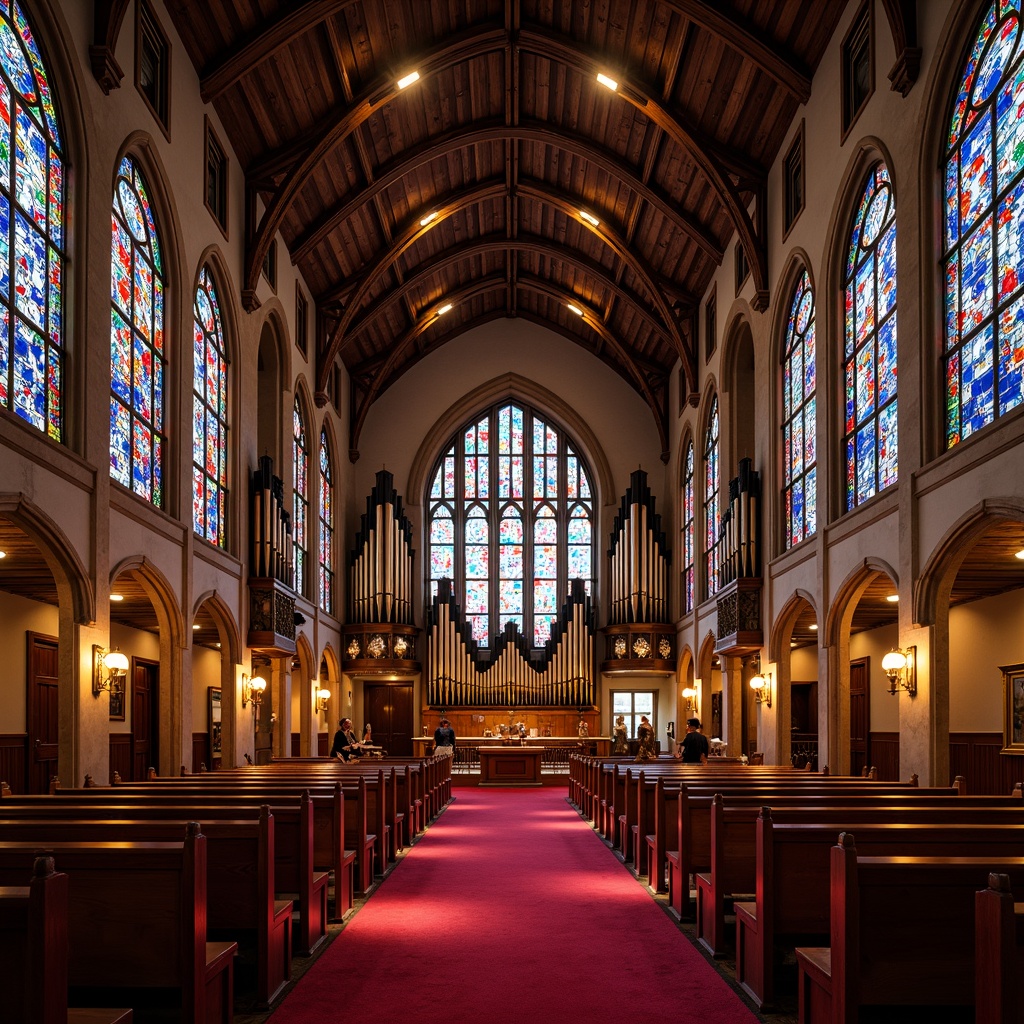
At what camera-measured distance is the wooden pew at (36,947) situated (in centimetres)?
329

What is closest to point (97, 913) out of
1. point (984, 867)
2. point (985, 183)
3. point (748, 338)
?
point (984, 867)

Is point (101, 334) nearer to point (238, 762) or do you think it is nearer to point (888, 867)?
point (238, 762)

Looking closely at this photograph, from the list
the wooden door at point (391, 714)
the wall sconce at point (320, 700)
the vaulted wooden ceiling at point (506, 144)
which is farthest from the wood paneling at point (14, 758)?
the wooden door at point (391, 714)

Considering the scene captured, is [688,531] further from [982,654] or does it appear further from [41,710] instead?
[41,710]

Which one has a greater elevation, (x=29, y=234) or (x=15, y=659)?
(x=29, y=234)

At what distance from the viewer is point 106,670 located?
12094mm

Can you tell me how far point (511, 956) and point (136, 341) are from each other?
31.1 ft

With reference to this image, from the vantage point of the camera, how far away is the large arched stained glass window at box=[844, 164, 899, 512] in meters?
13.6

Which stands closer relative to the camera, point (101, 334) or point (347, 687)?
point (101, 334)

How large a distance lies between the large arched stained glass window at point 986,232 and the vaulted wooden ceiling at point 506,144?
14.2ft

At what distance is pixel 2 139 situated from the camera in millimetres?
10336

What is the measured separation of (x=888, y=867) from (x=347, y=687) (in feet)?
83.3

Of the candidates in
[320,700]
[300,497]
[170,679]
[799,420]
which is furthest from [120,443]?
[320,700]

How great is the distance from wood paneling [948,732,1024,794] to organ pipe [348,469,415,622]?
1537 cm
